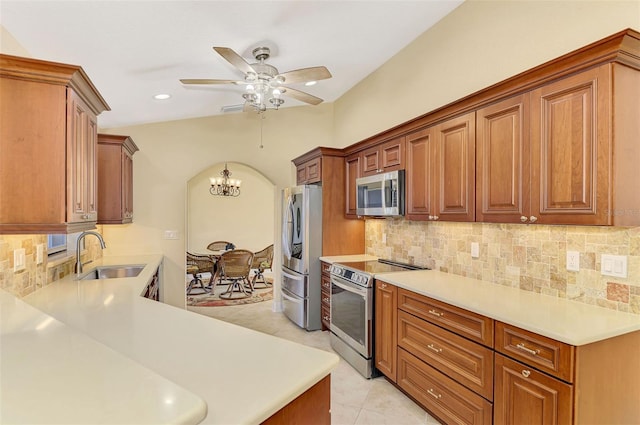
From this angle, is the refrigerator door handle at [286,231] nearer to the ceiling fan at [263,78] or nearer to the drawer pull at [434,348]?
the ceiling fan at [263,78]

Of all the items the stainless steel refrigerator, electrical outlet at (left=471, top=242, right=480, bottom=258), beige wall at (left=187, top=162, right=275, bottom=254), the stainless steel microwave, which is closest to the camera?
electrical outlet at (left=471, top=242, right=480, bottom=258)

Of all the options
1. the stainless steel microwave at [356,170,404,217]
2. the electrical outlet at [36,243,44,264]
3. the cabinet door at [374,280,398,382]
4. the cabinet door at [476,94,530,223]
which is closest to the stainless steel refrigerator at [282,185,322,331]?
the stainless steel microwave at [356,170,404,217]

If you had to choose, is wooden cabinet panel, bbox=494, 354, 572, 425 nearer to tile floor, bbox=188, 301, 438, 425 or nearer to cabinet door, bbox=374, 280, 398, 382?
tile floor, bbox=188, 301, 438, 425

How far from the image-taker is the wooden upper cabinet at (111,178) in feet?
12.3

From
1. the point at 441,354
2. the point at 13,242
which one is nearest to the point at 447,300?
the point at 441,354

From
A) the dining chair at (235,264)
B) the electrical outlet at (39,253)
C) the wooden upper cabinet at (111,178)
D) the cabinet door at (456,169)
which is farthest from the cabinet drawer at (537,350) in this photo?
the dining chair at (235,264)

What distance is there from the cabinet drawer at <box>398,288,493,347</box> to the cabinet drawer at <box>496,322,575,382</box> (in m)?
0.09

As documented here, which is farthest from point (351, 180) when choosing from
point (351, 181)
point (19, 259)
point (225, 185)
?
point (225, 185)

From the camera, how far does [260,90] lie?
307 centimetres

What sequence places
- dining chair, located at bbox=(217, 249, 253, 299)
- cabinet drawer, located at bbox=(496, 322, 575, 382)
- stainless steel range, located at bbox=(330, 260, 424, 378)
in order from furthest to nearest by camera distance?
dining chair, located at bbox=(217, 249, 253, 299) < stainless steel range, located at bbox=(330, 260, 424, 378) < cabinet drawer, located at bbox=(496, 322, 575, 382)

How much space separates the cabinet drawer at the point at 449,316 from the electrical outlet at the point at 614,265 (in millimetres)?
695

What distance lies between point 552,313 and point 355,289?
166 cm

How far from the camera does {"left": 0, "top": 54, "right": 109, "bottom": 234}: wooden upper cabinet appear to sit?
1.77 metres

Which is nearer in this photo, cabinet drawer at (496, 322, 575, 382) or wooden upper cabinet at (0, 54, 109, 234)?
cabinet drawer at (496, 322, 575, 382)
